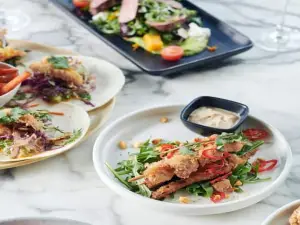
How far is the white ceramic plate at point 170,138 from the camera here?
161 cm

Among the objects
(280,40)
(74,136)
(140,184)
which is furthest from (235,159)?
(280,40)

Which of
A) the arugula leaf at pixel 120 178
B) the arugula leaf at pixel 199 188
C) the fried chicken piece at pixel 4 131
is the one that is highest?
the arugula leaf at pixel 199 188

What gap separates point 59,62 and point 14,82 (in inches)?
8.0

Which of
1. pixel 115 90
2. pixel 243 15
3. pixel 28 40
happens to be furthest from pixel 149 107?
pixel 243 15

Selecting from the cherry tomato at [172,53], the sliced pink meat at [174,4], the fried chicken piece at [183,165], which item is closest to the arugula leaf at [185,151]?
the fried chicken piece at [183,165]

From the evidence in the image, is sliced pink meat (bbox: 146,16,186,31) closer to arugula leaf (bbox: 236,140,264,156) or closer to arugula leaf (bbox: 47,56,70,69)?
arugula leaf (bbox: 47,56,70,69)

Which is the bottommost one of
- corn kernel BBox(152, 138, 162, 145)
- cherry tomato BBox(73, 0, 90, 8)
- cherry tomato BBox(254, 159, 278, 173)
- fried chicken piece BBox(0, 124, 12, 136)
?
→ cherry tomato BBox(73, 0, 90, 8)

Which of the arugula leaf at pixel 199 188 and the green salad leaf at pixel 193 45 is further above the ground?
the arugula leaf at pixel 199 188

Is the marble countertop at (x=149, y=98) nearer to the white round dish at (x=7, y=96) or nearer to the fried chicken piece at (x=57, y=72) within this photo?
the fried chicken piece at (x=57, y=72)

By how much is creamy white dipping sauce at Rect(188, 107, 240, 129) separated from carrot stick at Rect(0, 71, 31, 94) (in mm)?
541

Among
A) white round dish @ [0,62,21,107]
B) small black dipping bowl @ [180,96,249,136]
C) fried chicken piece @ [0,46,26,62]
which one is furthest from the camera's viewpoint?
fried chicken piece @ [0,46,26,62]

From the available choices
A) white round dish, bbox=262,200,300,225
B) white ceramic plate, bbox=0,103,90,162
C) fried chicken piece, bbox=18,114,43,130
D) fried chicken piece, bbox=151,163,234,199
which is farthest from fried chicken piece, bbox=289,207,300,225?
fried chicken piece, bbox=18,114,43,130

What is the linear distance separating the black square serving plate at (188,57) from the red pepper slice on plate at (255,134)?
0.51 meters

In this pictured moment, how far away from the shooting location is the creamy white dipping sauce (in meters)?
1.90
